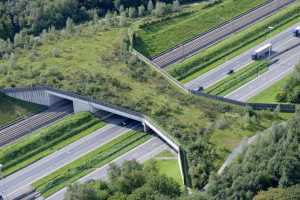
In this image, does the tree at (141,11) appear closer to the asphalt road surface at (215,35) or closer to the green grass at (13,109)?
the asphalt road surface at (215,35)

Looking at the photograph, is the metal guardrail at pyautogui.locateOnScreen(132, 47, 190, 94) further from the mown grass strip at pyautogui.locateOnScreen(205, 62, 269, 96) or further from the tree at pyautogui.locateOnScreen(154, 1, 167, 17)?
the tree at pyautogui.locateOnScreen(154, 1, 167, 17)

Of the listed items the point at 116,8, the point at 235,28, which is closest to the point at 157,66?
the point at 235,28

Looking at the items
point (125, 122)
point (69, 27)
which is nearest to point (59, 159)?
point (125, 122)

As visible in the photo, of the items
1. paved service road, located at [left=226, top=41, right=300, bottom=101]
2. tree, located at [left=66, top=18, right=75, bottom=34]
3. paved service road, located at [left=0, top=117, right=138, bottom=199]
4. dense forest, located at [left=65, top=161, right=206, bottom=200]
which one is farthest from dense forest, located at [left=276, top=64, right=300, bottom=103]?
tree, located at [left=66, top=18, right=75, bottom=34]

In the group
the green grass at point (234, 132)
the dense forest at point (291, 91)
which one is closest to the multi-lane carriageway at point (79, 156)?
the green grass at point (234, 132)

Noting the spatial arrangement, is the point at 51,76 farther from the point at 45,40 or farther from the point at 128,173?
the point at 128,173
